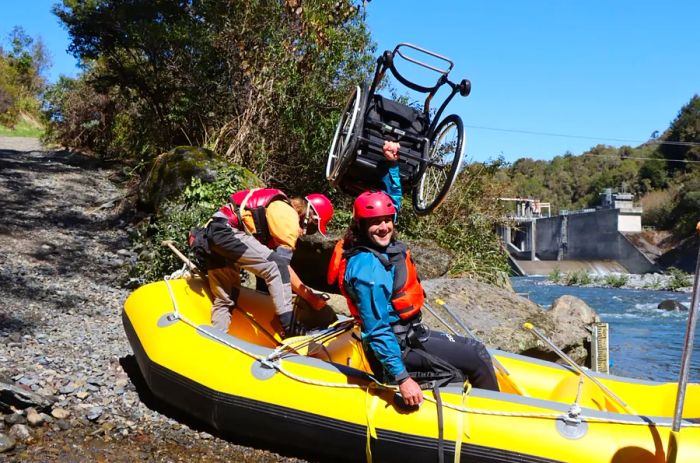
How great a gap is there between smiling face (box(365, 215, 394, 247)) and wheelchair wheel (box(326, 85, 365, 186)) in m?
1.45

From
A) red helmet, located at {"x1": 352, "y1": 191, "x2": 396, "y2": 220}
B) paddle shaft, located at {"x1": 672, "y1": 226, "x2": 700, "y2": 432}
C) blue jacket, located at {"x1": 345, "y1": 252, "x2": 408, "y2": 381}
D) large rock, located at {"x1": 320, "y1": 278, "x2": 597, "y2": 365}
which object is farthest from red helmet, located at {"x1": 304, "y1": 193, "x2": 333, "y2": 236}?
paddle shaft, located at {"x1": 672, "y1": 226, "x2": 700, "y2": 432}

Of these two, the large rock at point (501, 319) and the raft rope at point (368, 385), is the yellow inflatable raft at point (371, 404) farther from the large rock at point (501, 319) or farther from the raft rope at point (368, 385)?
the large rock at point (501, 319)

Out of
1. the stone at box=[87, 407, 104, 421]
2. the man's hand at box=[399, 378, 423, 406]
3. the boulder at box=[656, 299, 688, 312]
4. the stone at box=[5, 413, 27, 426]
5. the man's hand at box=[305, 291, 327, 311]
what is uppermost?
the man's hand at box=[305, 291, 327, 311]

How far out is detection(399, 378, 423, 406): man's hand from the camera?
3406 mm

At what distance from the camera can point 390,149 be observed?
4.96 meters

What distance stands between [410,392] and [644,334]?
13.5 m

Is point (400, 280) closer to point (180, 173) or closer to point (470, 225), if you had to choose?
point (180, 173)

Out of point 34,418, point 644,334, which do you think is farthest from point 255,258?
point 644,334

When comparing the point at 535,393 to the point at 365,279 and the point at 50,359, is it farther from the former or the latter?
the point at 50,359

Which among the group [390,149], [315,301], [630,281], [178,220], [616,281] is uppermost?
[390,149]

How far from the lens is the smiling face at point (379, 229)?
3.50 metres

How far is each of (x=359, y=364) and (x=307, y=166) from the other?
6.06 metres

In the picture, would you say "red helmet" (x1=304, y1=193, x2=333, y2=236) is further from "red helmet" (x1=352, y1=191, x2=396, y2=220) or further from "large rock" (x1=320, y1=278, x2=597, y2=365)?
"large rock" (x1=320, y1=278, x2=597, y2=365)

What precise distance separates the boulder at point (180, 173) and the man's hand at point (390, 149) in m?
3.65
